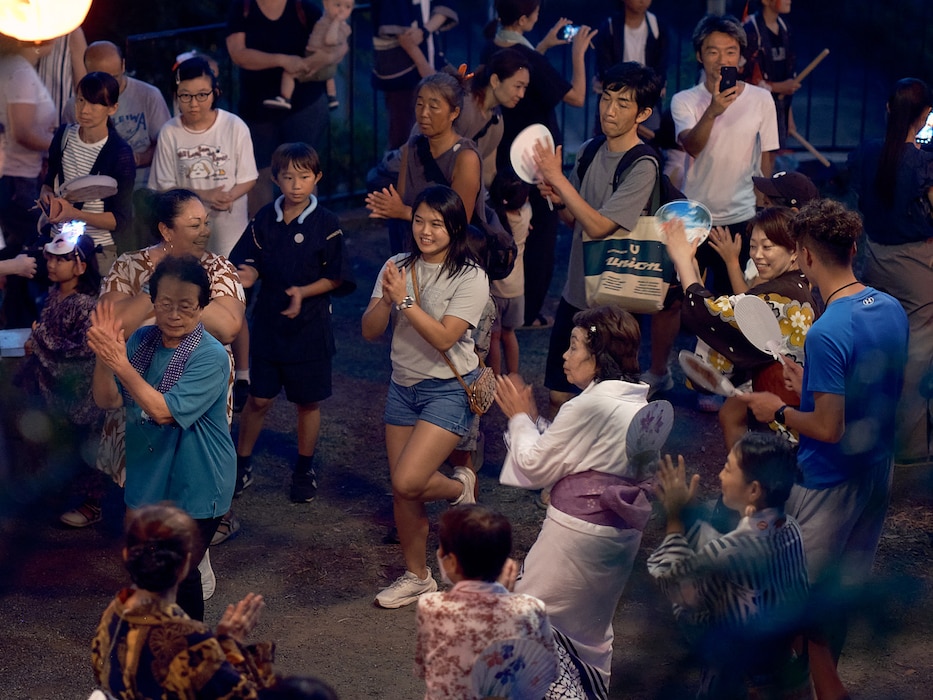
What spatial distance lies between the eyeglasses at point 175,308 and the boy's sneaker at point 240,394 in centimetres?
303

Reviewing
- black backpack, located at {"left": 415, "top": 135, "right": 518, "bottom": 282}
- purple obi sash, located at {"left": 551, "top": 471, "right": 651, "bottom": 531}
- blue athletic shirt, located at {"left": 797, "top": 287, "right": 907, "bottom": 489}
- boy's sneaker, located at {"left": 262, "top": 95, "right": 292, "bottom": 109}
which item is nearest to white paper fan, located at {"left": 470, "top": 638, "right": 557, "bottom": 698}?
purple obi sash, located at {"left": 551, "top": 471, "right": 651, "bottom": 531}

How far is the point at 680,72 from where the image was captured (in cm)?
1348

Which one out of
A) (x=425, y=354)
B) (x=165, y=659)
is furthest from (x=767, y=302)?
(x=165, y=659)

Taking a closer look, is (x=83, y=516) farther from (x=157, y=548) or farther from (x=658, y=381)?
(x=658, y=381)

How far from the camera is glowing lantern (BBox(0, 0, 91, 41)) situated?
5395 millimetres

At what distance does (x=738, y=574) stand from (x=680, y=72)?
1041 cm

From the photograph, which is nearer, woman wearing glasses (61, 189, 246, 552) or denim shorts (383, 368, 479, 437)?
woman wearing glasses (61, 189, 246, 552)

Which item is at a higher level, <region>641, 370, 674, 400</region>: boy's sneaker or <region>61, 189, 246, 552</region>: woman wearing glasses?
<region>61, 189, 246, 552</region>: woman wearing glasses

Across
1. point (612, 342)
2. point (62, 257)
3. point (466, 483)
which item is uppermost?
point (612, 342)

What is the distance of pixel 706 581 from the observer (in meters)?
3.86

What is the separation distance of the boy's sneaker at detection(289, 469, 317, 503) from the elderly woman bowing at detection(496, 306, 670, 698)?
2.35m

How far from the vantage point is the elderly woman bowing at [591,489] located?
4.21 metres

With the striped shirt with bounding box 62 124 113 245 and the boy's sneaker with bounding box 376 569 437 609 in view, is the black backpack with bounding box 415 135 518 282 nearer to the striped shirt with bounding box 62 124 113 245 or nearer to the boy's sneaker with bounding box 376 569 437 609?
the boy's sneaker with bounding box 376 569 437 609

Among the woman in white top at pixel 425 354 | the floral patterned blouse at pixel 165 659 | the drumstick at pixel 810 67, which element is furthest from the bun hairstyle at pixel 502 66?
the floral patterned blouse at pixel 165 659
